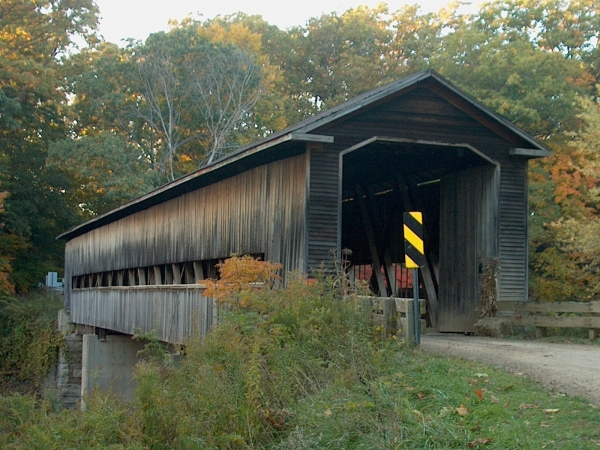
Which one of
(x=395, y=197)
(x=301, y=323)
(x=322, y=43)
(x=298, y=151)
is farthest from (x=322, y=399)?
(x=322, y=43)

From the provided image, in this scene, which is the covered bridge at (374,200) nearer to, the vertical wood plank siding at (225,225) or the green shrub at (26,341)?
the vertical wood plank siding at (225,225)

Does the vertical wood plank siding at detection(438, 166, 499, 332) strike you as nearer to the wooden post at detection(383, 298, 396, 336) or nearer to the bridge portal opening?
the bridge portal opening

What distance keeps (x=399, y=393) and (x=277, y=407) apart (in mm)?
1200

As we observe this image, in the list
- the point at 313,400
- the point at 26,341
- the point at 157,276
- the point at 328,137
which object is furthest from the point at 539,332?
the point at 26,341

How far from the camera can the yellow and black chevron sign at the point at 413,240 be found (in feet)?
34.4

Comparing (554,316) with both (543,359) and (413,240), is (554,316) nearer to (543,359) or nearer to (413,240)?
(543,359)

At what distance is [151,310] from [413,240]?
958 centimetres

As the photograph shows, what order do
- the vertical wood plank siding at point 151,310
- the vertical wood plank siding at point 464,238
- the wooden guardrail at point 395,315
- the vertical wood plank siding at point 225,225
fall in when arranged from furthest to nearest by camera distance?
1. the vertical wood plank siding at point 464,238
2. the vertical wood plank siding at point 151,310
3. the vertical wood plank siding at point 225,225
4. the wooden guardrail at point 395,315

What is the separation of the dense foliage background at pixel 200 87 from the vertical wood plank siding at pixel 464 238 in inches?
420

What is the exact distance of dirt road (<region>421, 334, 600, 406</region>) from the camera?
809cm

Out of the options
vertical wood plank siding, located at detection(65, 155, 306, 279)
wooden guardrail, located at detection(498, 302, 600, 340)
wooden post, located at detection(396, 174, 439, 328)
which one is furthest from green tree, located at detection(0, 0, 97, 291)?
wooden guardrail, located at detection(498, 302, 600, 340)

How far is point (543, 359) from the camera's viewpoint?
10.0 meters

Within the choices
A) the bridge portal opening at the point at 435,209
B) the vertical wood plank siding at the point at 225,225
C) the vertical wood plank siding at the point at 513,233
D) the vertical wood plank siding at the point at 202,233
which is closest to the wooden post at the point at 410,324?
the vertical wood plank siding at the point at 202,233

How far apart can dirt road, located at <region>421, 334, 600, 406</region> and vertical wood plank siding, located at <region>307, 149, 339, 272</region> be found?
7.38ft
